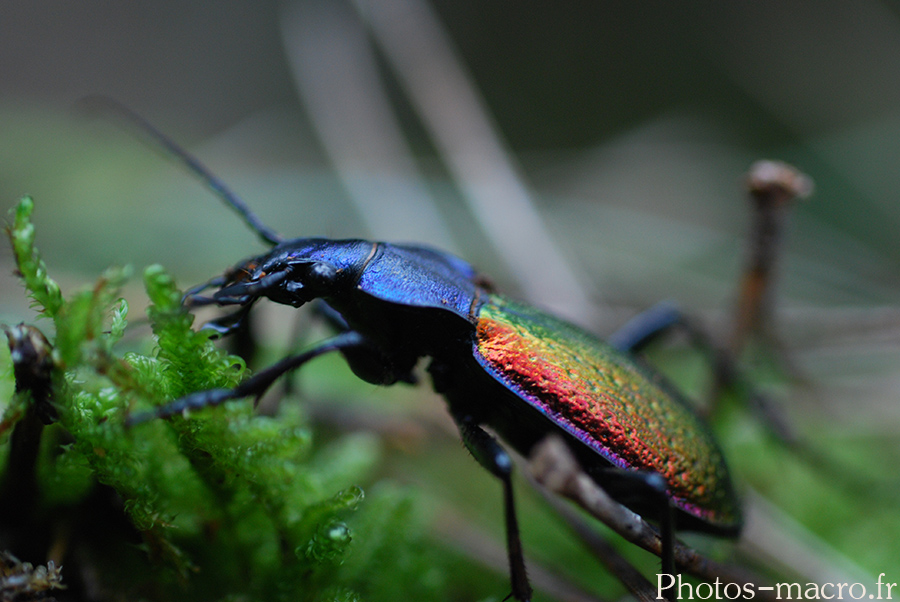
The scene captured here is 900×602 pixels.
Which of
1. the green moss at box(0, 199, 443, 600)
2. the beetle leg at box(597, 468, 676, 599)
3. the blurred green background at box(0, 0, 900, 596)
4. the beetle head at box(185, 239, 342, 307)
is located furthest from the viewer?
the blurred green background at box(0, 0, 900, 596)

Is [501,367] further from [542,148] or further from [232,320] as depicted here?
[542,148]

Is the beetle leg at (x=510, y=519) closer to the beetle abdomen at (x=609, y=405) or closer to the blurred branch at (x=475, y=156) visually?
the beetle abdomen at (x=609, y=405)

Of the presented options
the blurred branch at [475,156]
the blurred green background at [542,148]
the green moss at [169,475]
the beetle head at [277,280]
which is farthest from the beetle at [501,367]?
the blurred branch at [475,156]

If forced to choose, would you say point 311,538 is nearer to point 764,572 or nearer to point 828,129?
point 764,572

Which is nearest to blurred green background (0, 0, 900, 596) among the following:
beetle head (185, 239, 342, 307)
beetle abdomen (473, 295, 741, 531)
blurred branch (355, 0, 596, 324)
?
blurred branch (355, 0, 596, 324)

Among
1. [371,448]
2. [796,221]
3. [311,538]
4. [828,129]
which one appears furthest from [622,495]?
[828,129]

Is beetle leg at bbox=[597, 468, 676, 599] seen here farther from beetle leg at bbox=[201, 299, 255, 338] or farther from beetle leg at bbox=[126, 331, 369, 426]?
beetle leg at bbox=[201, 299, 255, 338]

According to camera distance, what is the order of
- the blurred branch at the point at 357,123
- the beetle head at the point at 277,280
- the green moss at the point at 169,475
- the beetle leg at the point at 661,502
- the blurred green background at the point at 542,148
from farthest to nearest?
the blurred branch at the point at 357,123 < the blurred green background at the point at 542,148 < the beetle head at the point at 277,280 < the beetle leg at the point at 661,502 < the green moss at the point at 169,475
